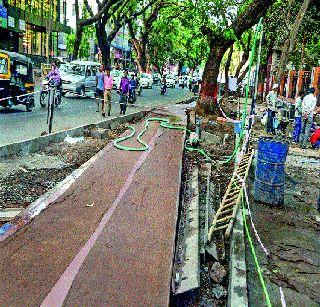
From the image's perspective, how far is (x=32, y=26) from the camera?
39.4m

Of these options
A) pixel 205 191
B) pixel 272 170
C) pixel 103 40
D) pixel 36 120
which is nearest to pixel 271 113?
pixel 36 120

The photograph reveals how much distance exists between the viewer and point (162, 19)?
3622 centimetres

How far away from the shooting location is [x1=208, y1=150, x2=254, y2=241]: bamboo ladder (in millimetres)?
5227

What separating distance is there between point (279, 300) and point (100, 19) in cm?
2409

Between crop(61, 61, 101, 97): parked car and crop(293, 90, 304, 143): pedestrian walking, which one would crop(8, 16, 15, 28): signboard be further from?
crop(293, 90, 304, 143): pedestrian walking

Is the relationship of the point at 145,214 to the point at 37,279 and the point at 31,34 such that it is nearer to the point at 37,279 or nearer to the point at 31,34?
the point at 37,279

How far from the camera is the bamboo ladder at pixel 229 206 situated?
17.1 ft

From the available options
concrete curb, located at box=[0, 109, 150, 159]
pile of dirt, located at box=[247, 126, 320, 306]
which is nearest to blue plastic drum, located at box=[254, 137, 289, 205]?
pile of dirt, located at box=[247, 126, 320, 306]

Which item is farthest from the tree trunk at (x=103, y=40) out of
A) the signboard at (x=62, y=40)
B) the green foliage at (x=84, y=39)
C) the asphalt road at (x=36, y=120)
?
the signboard at (x=62, y=40)

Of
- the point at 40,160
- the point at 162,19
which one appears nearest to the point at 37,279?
the point at 40,160

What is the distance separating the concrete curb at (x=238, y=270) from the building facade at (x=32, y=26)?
2718 centimetres

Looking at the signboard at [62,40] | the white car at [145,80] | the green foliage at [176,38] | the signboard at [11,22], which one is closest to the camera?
the green foliage at [176,38]

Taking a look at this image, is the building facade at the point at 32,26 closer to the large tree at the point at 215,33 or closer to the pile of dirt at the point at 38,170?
the large tree at the point at 215,33

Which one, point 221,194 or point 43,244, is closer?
point 43,244
